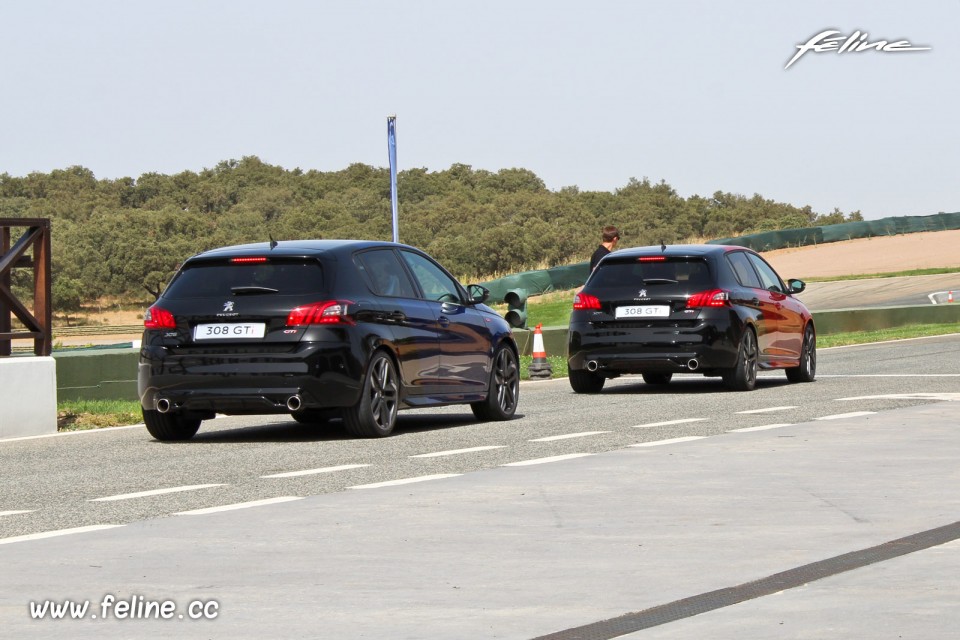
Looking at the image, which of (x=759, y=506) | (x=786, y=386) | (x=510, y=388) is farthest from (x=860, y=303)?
(x=759, y=506)

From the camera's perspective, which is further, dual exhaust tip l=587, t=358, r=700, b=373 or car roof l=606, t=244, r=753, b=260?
car roof l=606, t=244, r=753, b=260

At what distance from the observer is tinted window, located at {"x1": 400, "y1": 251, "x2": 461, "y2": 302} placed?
→ 1507 centimetres

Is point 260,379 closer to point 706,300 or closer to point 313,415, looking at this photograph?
point 313,415

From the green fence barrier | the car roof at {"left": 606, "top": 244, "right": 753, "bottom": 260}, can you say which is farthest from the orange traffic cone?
the green fence barrier

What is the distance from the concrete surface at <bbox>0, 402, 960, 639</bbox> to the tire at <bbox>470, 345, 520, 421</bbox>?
4184mm

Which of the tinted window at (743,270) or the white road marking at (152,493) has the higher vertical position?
the tinted window at (743,270)

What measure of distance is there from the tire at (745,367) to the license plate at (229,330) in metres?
6.89

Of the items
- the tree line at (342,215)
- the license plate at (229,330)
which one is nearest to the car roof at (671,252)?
the license plate at (229,330)

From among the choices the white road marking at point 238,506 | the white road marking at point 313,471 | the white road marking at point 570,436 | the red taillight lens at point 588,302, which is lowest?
the white road marking at point 570,436

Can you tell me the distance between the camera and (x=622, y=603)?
6.49m

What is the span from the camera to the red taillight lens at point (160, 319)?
13633 millimetres

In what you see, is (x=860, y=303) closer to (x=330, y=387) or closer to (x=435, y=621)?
(x=330, y=387)

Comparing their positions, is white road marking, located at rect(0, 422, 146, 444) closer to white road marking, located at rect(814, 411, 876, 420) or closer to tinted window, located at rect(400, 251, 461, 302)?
tinted window, located at rect(400, 251, 461, 302)

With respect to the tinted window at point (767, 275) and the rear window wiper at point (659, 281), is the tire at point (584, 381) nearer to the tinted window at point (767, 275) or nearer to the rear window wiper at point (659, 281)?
the rear window wiper at point (659, 281)
